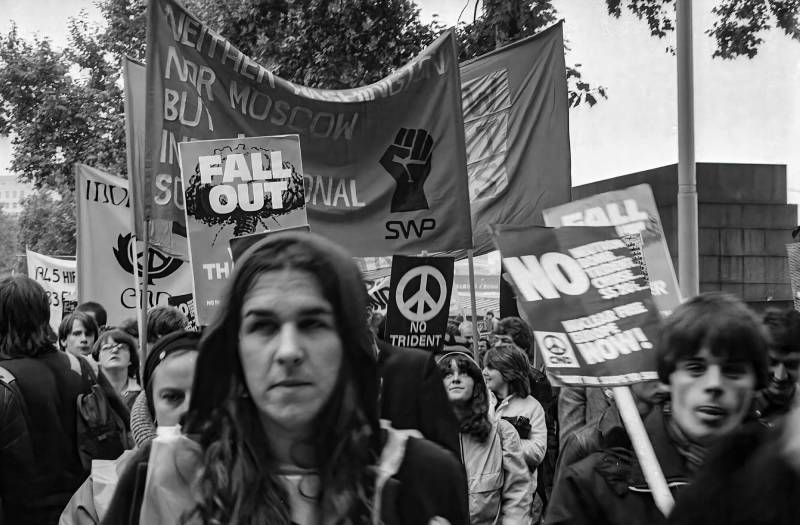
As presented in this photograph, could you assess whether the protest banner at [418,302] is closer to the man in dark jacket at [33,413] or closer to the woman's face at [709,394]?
the man in dark jacket at [33,413]

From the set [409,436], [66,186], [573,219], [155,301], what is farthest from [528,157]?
[66,186]

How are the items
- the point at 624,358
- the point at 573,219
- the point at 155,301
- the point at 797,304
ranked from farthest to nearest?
1. the point at 155,301
2. the point at 797,304
3. the point at 573,219
4. the point at 624,358

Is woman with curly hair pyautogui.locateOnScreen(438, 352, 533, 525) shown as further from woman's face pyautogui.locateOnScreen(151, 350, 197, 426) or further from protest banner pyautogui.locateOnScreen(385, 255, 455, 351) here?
woman's face pyautogui.locateOnScreen(151, 350, 197, 426)

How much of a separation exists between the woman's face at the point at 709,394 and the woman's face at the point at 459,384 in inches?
129

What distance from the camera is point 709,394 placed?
3033 millimetres

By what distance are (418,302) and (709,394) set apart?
443cm

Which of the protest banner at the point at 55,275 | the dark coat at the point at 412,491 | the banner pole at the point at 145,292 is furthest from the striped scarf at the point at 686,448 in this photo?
the protest banner at the point at 55,275

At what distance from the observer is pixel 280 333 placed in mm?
2090

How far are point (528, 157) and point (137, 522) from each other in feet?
31.7

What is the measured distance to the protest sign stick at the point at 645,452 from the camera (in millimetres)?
3000

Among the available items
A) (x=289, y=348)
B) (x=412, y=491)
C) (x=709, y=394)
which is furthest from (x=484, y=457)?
(x=289, y=348)

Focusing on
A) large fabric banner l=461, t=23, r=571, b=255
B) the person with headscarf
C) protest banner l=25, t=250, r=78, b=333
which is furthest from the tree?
the person with headscarf

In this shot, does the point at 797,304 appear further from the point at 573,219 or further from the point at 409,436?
the point at 409,436

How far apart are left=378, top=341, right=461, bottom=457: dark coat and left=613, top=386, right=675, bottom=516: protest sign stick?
0.95 m
